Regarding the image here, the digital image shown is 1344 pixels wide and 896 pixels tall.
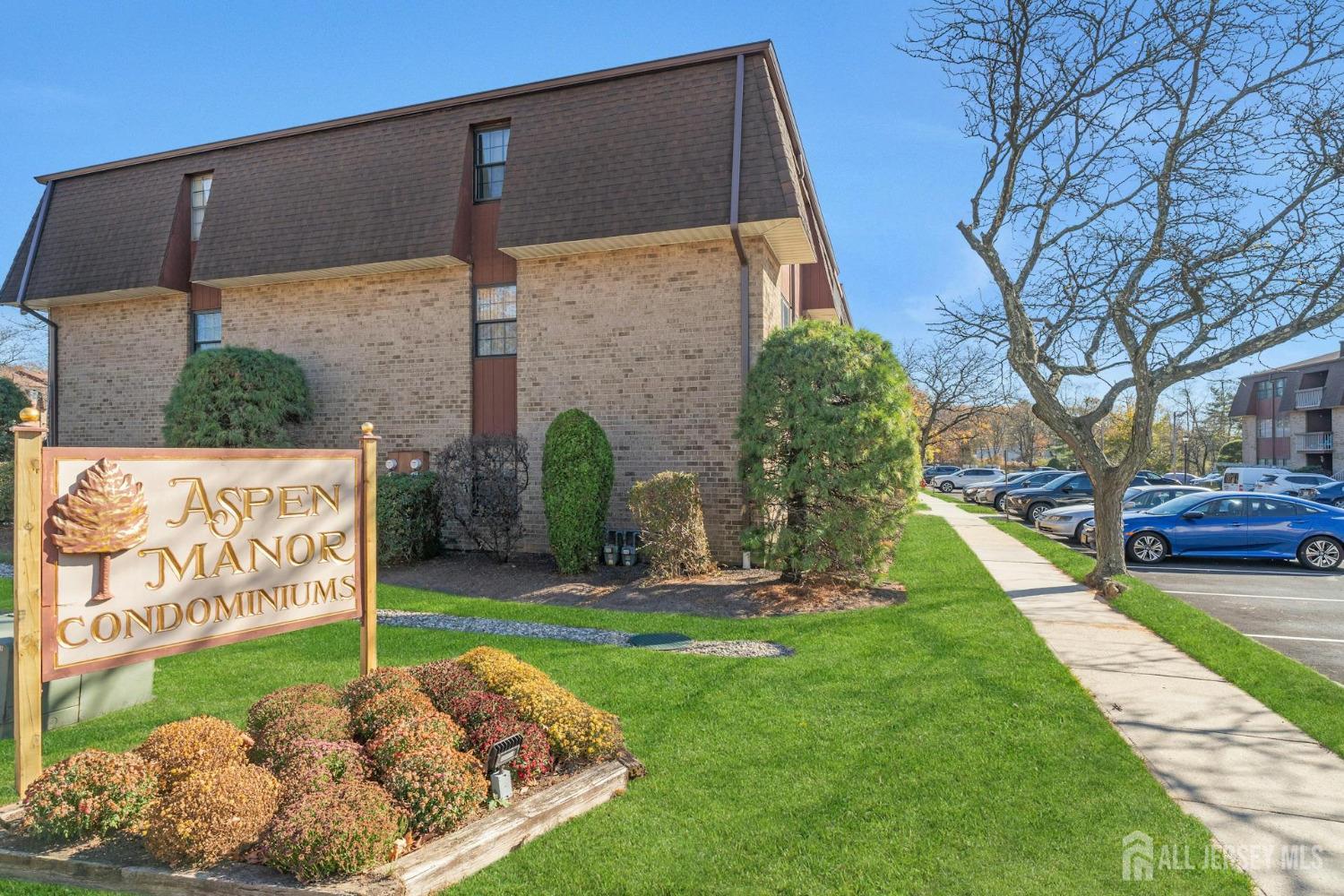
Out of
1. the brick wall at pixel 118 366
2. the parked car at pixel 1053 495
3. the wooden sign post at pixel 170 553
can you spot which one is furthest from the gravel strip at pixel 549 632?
the parked car at pixel 1053 495

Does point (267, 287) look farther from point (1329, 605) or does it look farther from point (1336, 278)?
point (1329, 605)

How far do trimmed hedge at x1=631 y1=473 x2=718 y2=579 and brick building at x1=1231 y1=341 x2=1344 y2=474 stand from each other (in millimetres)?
50820

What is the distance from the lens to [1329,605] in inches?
367

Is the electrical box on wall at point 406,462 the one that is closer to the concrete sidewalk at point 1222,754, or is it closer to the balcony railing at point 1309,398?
the concrete sidewalk at point 1222,754

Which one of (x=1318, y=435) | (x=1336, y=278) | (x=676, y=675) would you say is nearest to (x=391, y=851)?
(x=676, y=675)

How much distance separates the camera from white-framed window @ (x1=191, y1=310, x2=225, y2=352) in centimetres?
1511

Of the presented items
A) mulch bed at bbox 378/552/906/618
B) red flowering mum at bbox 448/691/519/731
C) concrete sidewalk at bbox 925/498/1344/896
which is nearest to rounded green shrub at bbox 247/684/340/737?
red flowering mum at bbox 448/691/519/731

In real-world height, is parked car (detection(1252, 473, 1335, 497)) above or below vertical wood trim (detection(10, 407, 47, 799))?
below

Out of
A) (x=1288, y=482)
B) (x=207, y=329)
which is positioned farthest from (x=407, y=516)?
(x=1288, y=482)

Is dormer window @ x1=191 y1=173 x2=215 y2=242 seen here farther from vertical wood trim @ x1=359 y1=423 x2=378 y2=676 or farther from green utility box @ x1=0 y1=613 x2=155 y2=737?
vertical wood trim @ x1=359 y1=423 x2=378 y2=676

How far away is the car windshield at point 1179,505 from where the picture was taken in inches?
519

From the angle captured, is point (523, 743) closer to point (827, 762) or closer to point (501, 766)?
point (501, 766)

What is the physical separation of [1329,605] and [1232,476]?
2760 centimetres

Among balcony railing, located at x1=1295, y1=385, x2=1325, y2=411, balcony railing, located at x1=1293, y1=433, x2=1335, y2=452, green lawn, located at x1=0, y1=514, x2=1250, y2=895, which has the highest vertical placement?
balcony railing, located at x1=1295, y1=385, x2=1325, y2=411
